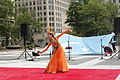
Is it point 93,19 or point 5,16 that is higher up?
point 5,16

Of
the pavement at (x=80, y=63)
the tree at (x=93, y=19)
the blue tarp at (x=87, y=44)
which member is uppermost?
the tree at (x=93, y=19)

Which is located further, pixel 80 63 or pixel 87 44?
pixel 87 44

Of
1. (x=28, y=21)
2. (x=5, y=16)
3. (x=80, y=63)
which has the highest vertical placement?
(x=5, y=16)

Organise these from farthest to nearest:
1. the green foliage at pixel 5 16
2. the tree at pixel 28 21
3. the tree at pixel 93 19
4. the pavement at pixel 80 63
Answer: the tree at pixel 28 21 < the tree at pixel 93 19 < the green foliage at pixel 5 16 < the pavement at pixel 80 63

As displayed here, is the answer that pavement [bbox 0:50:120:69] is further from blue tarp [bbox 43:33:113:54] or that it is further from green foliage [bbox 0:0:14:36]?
green foliage [bbox 0:0:14:36]

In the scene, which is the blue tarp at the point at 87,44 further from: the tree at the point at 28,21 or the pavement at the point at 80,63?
the tree at the point at 28,21

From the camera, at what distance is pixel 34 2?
111m

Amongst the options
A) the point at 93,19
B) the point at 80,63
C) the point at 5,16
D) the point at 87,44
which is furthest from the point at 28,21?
the point at 80,63

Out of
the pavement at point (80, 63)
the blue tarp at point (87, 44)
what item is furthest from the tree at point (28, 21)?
the pavement at point (80, 63)

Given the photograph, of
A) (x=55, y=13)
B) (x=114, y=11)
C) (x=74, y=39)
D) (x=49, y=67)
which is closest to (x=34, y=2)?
Answer: (x=55, y=13)

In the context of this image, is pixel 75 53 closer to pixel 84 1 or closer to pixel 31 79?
pixel 31 79

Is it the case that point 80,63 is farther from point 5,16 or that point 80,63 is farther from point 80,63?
point 5,16

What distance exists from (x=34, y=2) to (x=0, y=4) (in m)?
61.9

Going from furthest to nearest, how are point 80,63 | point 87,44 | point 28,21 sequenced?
1. point 28,21
2. point 87,44
3. point 80,63
